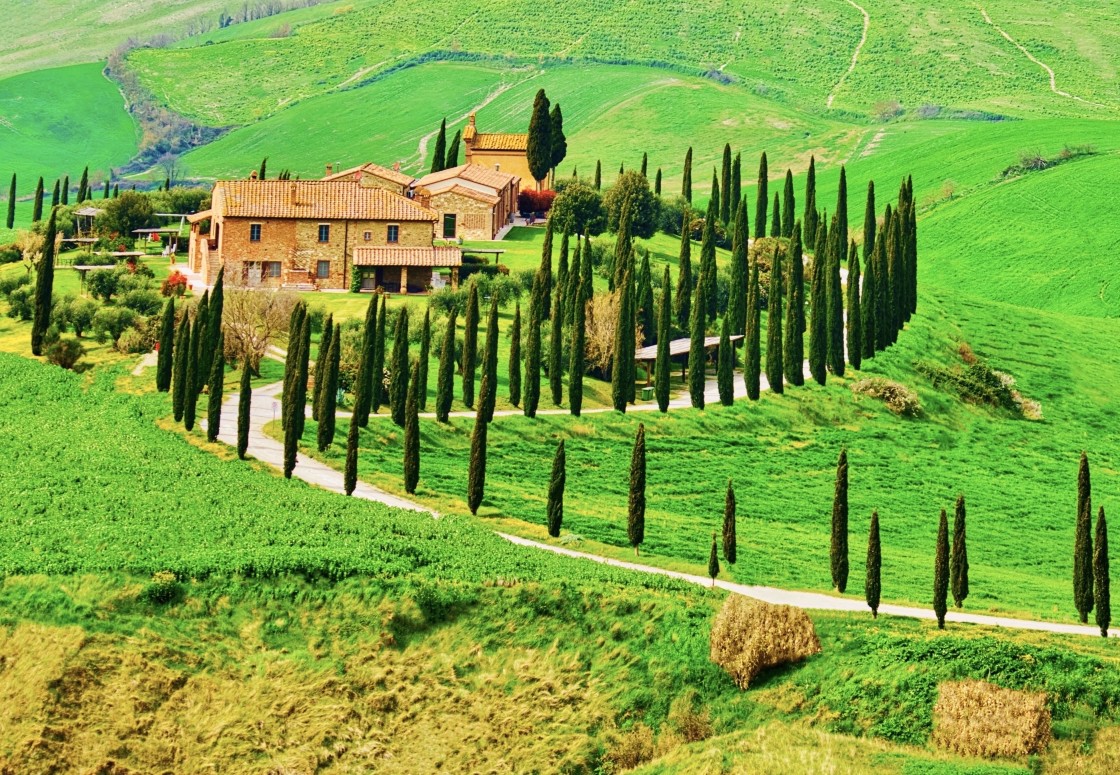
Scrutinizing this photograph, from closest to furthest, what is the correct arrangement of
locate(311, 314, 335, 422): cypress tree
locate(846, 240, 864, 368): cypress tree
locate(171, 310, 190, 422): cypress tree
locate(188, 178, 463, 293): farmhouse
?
1. locate(311, 314, 335, 422): cypress tree
2. locate(171, 310, 190, 422): cypress tree
3. locate(846, 240, 864, 368): cypress tree
4. locate(188, 178, 463, 293): farmhouse

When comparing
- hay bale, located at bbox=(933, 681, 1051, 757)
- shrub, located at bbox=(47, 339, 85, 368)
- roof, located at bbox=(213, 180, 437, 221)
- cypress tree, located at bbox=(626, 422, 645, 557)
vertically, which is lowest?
hay bale, located at bbox=(933, 681, 1051, 757)

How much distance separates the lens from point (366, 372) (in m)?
81.8

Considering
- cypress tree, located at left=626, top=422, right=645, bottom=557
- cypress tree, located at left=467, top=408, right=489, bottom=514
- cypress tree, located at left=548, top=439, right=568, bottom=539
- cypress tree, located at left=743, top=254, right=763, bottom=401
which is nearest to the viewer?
cypress tree, located at left=626, top=422, right=645, bottom=557

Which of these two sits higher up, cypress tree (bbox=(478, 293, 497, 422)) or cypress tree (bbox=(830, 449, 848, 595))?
cypress tree (bbox=(478, 293, 497, 422))

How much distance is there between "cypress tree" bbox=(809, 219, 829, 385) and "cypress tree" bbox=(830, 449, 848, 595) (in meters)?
33.2

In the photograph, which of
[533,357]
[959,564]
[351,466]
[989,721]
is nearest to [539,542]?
[351,466]

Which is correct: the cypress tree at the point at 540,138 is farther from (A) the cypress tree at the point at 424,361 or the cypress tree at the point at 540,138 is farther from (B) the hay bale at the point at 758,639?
(B) the hay bale at the point at 758,639

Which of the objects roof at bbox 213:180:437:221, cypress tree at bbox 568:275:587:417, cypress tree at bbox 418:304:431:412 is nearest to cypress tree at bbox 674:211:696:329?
cypress tree at bbox 568:275:587:417

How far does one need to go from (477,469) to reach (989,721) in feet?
90.1

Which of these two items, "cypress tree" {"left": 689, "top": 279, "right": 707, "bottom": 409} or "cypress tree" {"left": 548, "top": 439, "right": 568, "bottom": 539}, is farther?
"cypress tree" {"left": 689, "top": 279, "right": 707, "bottom": 409}

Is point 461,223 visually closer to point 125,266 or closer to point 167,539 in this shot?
point 125,266

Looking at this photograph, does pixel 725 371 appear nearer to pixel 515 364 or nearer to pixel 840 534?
pixel 515 364

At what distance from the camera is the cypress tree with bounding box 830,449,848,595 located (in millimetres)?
66750

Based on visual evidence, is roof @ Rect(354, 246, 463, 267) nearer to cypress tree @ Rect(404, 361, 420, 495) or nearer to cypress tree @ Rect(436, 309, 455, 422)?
cypress tree @ Rect(436, 309, 455, 422)
